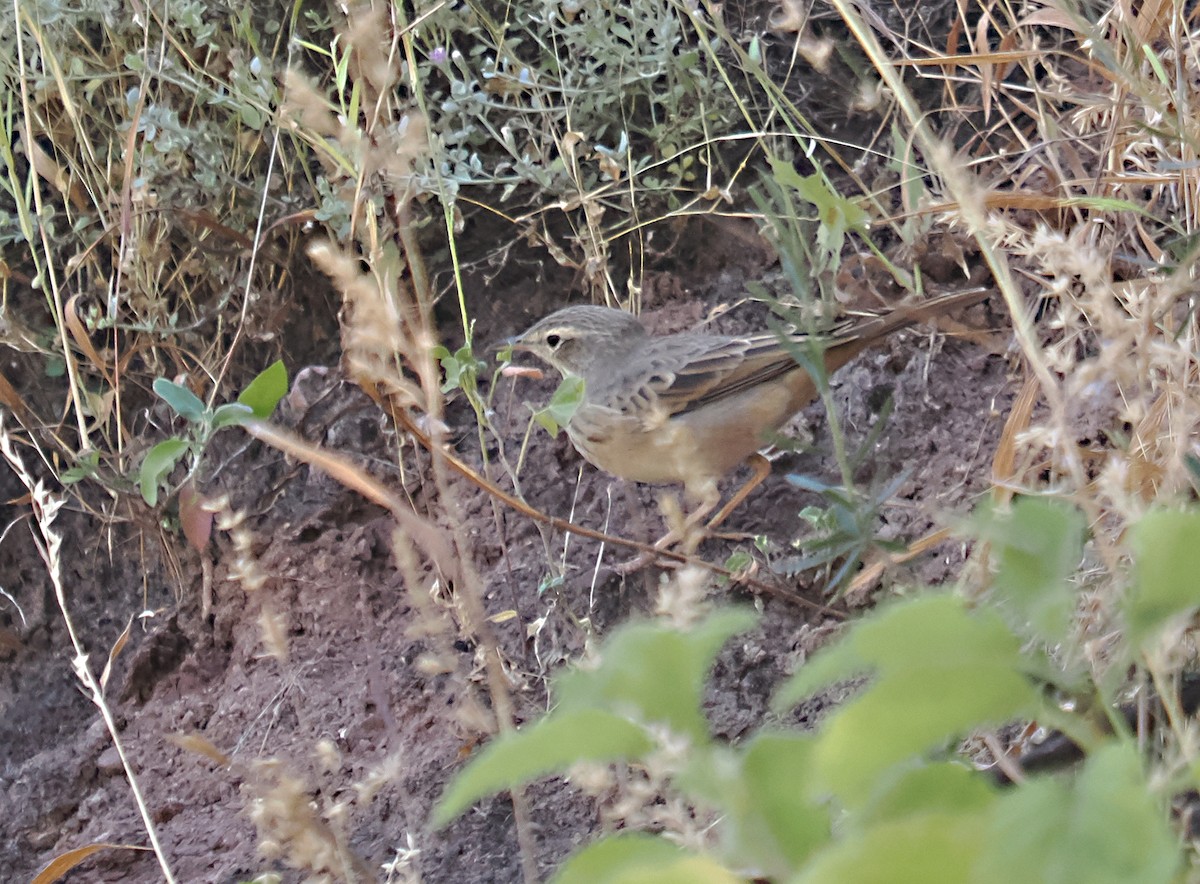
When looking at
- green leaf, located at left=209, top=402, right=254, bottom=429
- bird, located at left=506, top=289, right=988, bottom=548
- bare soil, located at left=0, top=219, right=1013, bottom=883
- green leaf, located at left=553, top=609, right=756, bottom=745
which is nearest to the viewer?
green leaf, located at left=553, top=609, right=756, bottom=745

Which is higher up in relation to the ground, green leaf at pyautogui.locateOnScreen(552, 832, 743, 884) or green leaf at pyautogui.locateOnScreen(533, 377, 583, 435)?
green leaf at pyautogui.locateOnScreen(552, 832, 743, 884)

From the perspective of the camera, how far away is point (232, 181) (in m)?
4.14

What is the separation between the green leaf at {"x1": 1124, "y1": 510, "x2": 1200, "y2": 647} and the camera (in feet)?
2.32

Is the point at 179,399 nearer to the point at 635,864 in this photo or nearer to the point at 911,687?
the point at 635,864

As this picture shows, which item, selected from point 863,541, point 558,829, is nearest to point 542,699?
point 558,829

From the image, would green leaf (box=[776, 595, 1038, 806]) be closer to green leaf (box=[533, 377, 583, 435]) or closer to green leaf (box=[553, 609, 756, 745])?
green leaf (box=[553, 609, 756, 745])

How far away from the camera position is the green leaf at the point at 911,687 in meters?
0.69

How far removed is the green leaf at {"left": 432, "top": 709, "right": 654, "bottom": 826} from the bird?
2.80 m

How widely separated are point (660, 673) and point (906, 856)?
189 mm

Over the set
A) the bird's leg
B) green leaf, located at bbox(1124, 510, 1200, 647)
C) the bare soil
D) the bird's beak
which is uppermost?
green leaf, located at bbox(1124, 510, 1200, 647)

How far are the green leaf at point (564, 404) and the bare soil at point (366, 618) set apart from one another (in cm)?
39

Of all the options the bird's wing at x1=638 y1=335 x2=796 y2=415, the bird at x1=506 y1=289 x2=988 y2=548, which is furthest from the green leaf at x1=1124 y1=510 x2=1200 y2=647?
the bird's wing at x1=638 y1=335 x2=796 y2=415

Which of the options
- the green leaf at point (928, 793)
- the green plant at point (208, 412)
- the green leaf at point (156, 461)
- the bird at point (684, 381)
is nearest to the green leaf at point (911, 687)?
the green leaf at point (928, 793)

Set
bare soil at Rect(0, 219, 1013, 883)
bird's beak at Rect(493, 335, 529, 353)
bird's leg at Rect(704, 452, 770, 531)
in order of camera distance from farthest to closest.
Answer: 1. bird's beak at Rect(493, 335, 529, 353)
2. bird's leg at Rect(704, 452, 770, 531)
3. bare soil at Rect(0, 219, 1013, 883)
